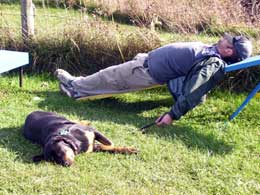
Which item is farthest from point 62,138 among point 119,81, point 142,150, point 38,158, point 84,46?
point 84,46

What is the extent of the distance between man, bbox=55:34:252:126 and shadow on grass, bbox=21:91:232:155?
0.14 m

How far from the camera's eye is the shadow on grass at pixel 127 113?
15.4 ft

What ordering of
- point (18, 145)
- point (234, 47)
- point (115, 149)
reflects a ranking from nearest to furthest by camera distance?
point (115, 149) → point (18, 145) → point (234, 47)

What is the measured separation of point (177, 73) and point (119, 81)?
0.65 m

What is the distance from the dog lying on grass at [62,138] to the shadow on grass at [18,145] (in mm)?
64

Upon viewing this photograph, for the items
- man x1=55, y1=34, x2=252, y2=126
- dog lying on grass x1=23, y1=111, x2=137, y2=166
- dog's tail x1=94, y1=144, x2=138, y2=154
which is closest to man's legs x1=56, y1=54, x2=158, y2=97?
man x1=55, y1=34, x2=252, y2=126

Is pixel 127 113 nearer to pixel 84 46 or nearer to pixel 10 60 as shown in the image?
pixel 10 60

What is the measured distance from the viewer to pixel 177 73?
17.6 ft

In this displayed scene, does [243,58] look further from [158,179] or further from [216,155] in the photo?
[158,179]

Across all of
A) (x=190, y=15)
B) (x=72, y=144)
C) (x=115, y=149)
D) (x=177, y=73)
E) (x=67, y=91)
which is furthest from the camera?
(x=190, y=15)

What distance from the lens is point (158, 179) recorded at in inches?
154

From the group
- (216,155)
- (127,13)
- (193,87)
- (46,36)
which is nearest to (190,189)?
(216,155)

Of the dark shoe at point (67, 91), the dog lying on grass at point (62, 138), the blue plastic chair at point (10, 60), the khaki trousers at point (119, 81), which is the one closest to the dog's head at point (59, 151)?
the dog lying on grass at point (62, 138)

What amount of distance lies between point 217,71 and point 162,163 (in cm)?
135
